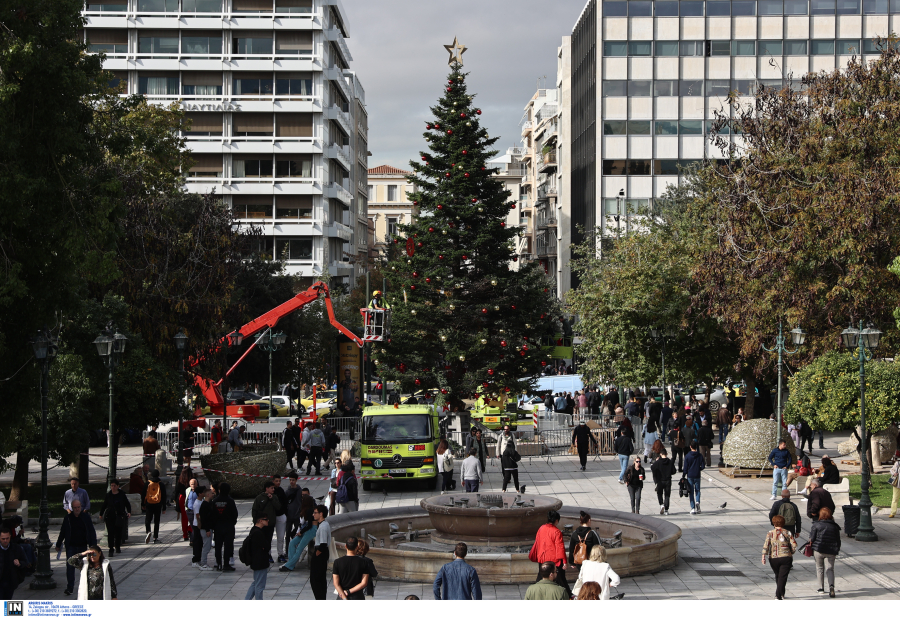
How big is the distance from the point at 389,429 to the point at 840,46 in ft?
170

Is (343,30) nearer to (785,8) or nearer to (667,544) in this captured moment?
(785,8)

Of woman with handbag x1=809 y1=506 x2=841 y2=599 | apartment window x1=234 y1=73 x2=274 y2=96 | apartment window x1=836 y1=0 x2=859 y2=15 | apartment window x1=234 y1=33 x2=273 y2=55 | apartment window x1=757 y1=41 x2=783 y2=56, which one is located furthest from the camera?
apartment window x1=234 y1=73 x2=274 y2=96

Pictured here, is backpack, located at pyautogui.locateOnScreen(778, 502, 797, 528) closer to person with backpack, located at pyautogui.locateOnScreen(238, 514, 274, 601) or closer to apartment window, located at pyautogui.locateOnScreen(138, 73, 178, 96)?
person with backpack, located at pyautogui.locateOnScreen(238, 514, 274, 601)

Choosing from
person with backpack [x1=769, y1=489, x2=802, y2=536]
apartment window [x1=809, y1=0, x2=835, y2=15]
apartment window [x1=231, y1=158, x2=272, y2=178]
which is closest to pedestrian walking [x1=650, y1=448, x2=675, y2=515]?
person with backpack [x1=769, y1=489, x2=802, y2=536]

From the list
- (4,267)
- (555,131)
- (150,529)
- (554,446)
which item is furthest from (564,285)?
(4,267)

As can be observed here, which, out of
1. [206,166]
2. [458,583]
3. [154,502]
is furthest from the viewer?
[206,166]

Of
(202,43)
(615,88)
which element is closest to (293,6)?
(202,43)

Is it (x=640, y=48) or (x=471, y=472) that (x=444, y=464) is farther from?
(x=640, y=48)

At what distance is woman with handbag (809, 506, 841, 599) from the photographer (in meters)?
14.3

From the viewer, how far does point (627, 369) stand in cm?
3928

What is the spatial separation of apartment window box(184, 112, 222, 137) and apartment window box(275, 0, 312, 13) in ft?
27.4

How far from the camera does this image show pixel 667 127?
67.4 metres

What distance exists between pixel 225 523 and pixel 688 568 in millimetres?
7592

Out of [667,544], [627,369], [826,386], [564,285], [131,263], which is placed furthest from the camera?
[564,285]
